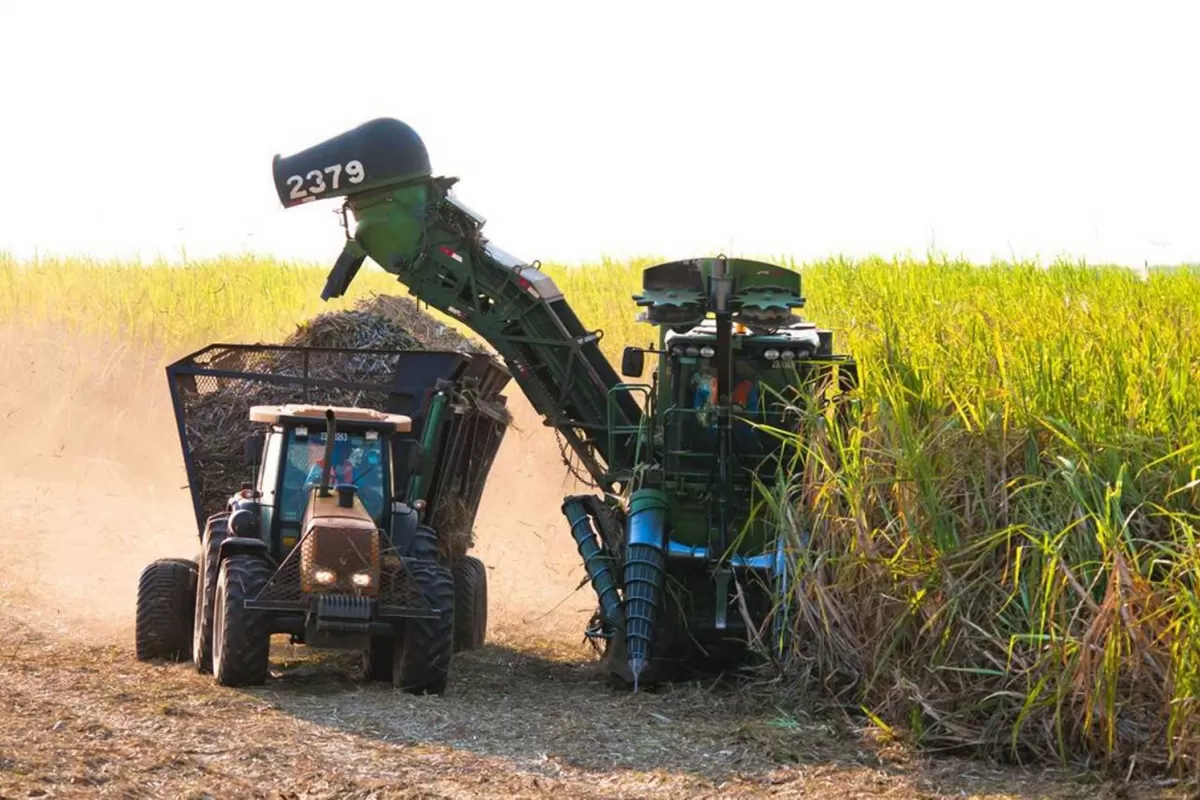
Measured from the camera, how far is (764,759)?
9.68 m

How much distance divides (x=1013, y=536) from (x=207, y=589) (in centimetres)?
524

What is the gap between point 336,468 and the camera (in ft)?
40.1

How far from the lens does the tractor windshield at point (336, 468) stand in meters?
12.1

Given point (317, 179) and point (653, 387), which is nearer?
point (653, 387)

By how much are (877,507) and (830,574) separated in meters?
0.51

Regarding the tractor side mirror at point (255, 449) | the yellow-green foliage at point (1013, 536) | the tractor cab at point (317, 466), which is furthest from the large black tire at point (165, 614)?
the yellow-green foliage at point (1013, 536)

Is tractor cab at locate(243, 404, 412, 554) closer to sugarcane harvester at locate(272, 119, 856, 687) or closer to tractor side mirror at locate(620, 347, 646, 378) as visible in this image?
sugarcane harvester at locate(272, 119, 856, 687)

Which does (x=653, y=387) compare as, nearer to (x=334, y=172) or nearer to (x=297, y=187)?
(x=334, y=172)

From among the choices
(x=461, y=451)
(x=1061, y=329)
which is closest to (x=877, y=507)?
(x=1061, y=329)

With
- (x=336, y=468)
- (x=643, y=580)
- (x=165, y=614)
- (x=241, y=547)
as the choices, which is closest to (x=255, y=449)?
(x=336, y=468)

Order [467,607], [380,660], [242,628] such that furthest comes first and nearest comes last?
[467,607], [380,660], [242,628]

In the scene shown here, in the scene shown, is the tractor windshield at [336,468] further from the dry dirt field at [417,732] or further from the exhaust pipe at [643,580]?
the exhaust pipe at [643,580]

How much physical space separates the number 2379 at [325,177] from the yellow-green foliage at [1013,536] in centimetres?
410

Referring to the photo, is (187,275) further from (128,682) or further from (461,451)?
(128,682)
